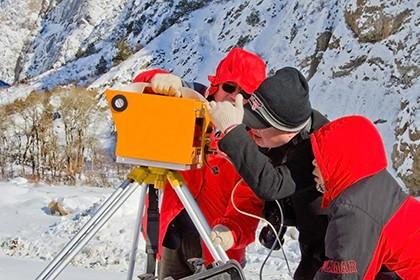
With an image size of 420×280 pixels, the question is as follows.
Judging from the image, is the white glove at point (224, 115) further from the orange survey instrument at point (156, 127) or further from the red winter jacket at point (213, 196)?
the red winter jacket at point (213, 196)

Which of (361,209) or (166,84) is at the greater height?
(166,84)

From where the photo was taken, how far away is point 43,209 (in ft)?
29.4

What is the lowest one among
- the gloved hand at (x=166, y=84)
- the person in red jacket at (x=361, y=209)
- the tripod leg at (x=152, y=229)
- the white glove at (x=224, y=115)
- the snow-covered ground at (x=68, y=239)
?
the snow-covered ground at (x=68, y=239)

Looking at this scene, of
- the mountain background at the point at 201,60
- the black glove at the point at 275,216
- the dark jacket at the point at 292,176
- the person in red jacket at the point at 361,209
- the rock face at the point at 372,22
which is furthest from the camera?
the rock face at the point at 372,22

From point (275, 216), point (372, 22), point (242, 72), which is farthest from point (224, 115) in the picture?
point (372, 22)

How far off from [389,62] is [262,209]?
14.5m

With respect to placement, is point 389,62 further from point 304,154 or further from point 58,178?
point 304,154

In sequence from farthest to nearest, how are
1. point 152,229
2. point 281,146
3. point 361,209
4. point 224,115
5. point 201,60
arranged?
1. point 201,60
2. point 152,229
3. point 281,146
4. point 224,115
5. point 361,209

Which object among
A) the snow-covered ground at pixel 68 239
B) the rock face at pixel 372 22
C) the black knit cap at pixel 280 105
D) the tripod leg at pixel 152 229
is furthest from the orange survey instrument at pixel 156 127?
the rock face at pixel 372 22

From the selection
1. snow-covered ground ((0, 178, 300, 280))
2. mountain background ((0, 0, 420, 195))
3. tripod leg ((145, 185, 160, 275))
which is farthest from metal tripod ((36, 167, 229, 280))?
mountain background ((0, 0, 420, 195))

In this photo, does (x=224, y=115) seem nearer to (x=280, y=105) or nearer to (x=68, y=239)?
(x=280, y=105)

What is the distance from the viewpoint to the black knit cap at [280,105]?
5.65 feet

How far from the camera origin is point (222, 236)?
6.00ft

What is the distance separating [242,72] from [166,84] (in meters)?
0.34
